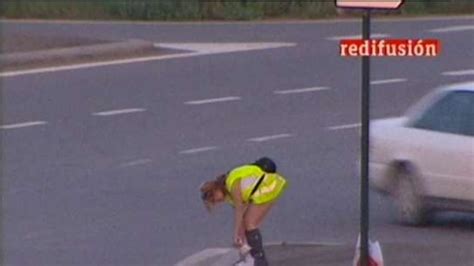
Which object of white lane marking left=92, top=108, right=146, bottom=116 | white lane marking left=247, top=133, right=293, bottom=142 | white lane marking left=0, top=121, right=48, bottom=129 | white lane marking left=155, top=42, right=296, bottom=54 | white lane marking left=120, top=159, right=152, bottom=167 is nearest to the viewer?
white lane marking left=120, top=159, right=152, bottom=167

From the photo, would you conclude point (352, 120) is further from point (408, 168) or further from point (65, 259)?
point (65, 259)

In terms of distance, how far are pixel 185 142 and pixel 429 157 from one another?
808cm

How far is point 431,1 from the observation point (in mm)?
46500

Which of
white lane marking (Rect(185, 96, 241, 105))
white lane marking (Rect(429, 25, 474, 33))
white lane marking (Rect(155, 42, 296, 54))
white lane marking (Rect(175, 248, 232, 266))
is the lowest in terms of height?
white lane marking (Rect(429, 25, 474, 33))

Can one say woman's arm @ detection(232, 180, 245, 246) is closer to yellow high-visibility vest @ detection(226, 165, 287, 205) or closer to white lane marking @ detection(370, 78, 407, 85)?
yellow high-visibility vest @ detection(226, 165, 287, 205)

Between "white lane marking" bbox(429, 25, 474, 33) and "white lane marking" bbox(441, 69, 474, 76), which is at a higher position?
"white lane marking" bbox(441, 69, 474, 76)

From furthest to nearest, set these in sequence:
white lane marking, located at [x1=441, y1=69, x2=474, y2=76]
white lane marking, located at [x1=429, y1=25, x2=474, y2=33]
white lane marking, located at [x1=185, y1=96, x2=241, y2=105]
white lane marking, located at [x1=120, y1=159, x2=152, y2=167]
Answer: white lane marking, located at [x1=429, y1=25, x2=474, y2=33]
white lane marking, located at [x1=441, y1=69, x2=474, y2=76]
white lane marking, located at [x1=185, y1=96, x2=241, y2=105]
white lane marking, located at [x1=120, y1=159, x2=152, y2=167]

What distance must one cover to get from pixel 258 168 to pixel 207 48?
2423 cm

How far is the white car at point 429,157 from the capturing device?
15997 millimetres

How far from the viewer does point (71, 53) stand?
109 ft

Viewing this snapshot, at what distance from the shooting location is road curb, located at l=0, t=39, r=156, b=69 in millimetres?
32375

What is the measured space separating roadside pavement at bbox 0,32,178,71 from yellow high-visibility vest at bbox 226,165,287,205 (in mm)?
20595

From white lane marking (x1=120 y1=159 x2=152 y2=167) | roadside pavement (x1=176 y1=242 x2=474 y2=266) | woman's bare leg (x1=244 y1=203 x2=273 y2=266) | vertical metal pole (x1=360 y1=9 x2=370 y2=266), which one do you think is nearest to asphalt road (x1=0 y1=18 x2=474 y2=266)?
white lane marking (x1=120 y1=159 x2=152 y2=167)

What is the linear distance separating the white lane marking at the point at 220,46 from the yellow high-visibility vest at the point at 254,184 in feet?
76.8
